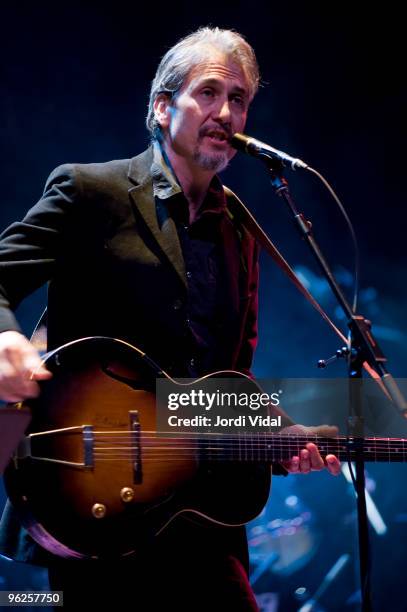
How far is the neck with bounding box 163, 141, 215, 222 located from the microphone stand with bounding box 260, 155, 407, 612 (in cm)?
66

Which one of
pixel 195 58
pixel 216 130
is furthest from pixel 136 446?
pixel 195 58

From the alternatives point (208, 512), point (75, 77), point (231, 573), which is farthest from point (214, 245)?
point (75, 77)

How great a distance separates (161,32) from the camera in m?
4.55

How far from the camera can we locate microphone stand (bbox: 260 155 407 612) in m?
1.93

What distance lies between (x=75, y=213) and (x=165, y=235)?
1.07 ft

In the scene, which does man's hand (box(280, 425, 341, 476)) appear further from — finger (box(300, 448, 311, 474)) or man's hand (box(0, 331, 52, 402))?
man's hand (box(0, 331, 52, 402))

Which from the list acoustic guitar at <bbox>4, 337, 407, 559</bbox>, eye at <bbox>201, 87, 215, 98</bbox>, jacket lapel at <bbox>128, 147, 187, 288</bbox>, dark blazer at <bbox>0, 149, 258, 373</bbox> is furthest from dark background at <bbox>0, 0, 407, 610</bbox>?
acoustic guitar at <bbox>4, 337, 407, 559</bbox>

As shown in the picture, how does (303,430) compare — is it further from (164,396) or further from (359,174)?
(359,174)

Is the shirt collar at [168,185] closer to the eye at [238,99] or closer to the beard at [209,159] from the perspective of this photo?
the beard at [209,159]

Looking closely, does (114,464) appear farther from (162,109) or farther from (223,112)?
(162,109)

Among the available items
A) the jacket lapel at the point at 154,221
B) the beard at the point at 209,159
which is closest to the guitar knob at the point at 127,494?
the jacket lapel at the point at 154,221

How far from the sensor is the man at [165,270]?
2.15 metres

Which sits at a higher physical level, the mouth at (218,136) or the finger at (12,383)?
the mouth at (218,136)

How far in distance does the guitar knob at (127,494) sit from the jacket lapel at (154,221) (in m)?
0.73
